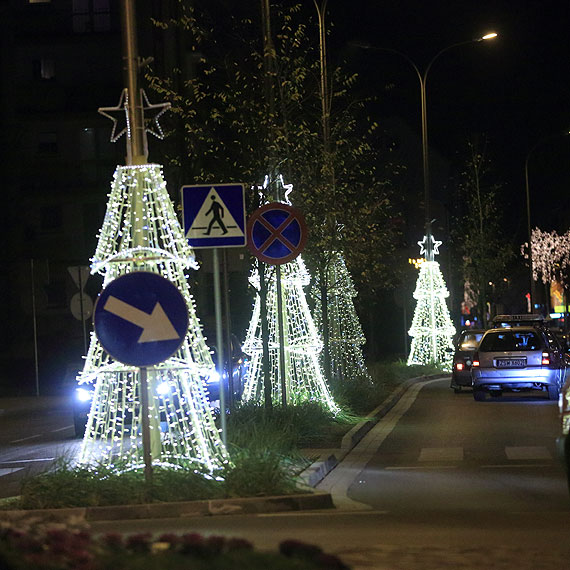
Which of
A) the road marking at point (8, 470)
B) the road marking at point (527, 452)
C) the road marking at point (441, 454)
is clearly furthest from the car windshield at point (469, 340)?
the road marking at point (8, 470)

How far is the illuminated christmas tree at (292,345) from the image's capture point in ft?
68.6

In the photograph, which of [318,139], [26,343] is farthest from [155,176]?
[26,343]

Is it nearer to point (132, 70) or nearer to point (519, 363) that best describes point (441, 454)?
point (132, 70)

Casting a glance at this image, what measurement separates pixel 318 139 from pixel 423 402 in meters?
6.17

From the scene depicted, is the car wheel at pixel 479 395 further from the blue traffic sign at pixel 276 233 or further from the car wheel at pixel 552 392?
the blue traffic sign at pixel 276 233

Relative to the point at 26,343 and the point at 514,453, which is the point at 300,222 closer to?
the point at 514,453

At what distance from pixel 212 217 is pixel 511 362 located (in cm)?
1467

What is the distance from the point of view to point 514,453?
1647cm

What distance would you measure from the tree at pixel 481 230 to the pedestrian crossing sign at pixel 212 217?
133 feet

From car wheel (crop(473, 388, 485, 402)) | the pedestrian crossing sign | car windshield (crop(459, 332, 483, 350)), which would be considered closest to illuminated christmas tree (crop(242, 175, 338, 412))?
car wheel (crop(473, 388, 485, 402))

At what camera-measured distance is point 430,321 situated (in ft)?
138

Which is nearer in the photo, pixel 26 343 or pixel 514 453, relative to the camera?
pixel 514 453

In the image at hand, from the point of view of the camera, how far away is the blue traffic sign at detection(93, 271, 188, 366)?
10977 mm

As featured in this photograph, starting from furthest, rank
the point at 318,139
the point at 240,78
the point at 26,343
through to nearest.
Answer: the point at 26,343, the point at 318,139, the point at 240,78
